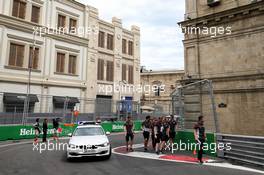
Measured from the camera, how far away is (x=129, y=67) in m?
35.5

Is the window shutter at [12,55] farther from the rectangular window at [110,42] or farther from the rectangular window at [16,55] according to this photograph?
the rectangular window at [110,42]

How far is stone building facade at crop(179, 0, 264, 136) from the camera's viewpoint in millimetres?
13211

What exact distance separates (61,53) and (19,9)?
252 inches

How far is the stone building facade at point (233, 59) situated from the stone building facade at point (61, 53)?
1175 centimetres

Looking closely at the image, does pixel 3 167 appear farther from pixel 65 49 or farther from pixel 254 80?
pixel 65 49

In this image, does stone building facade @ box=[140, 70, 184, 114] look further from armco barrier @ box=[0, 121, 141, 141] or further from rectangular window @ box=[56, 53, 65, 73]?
armco barrier @ box=[0, 121, 141, 141]

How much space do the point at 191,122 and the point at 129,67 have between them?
72.9 ft

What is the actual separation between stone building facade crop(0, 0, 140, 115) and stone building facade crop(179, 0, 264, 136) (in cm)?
1175

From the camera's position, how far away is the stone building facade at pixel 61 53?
877 inches

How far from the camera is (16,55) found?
23.3 m

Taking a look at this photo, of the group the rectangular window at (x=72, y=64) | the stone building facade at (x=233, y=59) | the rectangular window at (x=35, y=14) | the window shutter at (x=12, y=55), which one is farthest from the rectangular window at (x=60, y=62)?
the stone building facade at (x=233, y=59)

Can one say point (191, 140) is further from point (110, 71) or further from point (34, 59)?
point (110, 71)

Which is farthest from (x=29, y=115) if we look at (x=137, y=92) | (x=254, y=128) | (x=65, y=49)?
(x=137, y=92)

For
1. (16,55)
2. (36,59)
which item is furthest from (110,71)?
(16,55)
